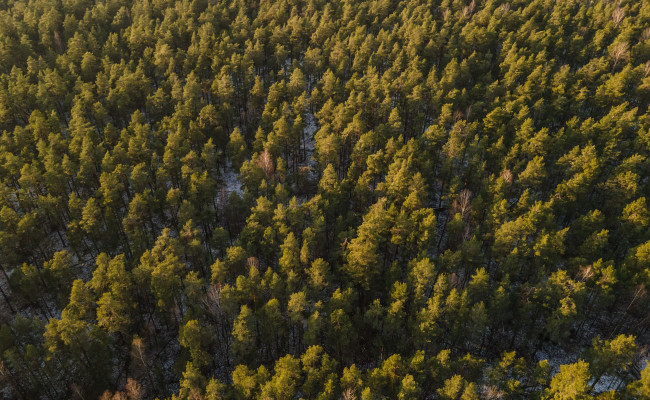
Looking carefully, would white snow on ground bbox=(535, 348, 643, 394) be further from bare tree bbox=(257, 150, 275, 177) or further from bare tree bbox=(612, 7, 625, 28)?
bare tree bbox=(612, 7, 625, 28)

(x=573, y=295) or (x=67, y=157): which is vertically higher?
(x=67, y=157)

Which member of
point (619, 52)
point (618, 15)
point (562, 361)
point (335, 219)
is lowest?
point (562, 361)

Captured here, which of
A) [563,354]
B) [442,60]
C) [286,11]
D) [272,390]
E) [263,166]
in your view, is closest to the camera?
[272,390]

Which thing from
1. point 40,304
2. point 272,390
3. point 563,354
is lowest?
point 563,354

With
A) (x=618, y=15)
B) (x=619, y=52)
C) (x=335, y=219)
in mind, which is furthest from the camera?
(x=618, y=15)

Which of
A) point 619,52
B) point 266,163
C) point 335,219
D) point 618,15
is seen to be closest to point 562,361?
point 335,219

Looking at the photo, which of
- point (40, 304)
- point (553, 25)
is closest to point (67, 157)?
point (40, 304)

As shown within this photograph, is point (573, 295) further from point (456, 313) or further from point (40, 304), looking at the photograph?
point (40, 304)

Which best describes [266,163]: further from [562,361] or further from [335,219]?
[562,361]

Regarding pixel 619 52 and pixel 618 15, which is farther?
pixel 618 15
